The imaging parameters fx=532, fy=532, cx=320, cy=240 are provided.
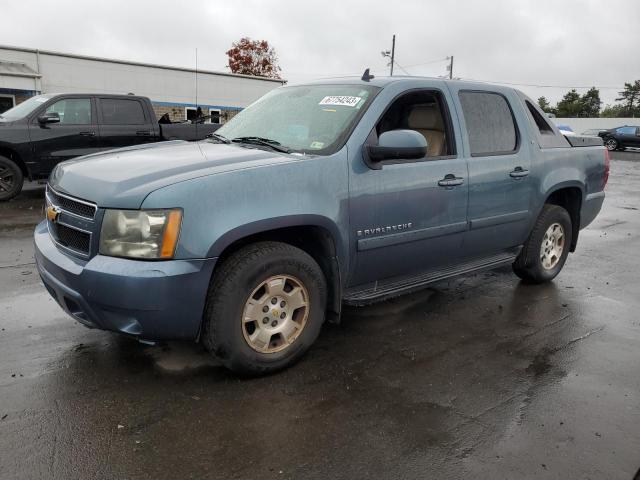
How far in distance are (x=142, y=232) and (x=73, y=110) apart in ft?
26.0

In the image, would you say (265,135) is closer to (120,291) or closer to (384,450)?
(120,291)

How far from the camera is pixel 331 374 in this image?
11.0ft

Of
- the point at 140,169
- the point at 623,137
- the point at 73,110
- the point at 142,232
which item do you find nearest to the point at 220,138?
the point at 140,169

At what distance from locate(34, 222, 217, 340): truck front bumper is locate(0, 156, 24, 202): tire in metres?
7.21

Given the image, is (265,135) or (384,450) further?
(265,135)

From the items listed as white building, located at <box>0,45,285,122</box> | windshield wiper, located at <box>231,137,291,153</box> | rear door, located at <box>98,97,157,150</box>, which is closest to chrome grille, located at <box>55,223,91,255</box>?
windshield wiper, located at <box>231,137,291,153</box>

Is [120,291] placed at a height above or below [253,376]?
above

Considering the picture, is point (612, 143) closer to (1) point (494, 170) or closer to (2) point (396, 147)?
(1) point (494, 170)

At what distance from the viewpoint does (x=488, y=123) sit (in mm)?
4406

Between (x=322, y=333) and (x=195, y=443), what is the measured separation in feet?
5.13

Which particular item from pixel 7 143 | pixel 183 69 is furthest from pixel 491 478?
pixel 183 69

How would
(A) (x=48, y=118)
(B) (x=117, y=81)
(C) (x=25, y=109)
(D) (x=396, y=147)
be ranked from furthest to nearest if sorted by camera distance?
1. (B) (x=117, y=81)
2. (C) (x=25, y=109)
3. (A) (x=48, y=118)
4. (D) (x=396, y=147)

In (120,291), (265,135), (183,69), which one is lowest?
(120,291)

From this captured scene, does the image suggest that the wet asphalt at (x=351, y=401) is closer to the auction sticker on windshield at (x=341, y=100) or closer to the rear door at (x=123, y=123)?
the auction sticker on windshield at (x=341, y=100)
